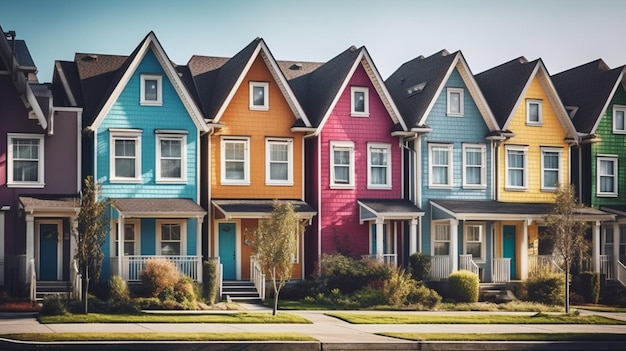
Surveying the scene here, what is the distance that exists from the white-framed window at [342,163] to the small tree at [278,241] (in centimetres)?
1037

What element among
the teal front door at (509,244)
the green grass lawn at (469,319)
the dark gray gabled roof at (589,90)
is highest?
the dark gray gabled roof at (589,90)

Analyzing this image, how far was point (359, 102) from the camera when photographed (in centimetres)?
4241

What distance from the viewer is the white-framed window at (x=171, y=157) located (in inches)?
1543

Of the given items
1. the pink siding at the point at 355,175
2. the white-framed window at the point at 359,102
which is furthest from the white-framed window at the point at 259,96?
the white-framed window at the point at 359,102

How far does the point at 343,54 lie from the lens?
143ft

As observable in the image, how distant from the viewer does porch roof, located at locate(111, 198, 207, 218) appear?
37.2 m

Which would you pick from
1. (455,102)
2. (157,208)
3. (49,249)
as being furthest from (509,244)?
(49,249)

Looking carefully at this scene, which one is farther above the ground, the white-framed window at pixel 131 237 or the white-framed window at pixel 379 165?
the white-framed window at pixel 379 165

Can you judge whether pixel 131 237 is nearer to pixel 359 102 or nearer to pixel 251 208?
pixel 251 208

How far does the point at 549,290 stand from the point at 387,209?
7.09 m

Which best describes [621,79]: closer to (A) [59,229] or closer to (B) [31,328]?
(A) [59,229]

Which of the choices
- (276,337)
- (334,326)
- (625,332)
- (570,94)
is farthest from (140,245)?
(570,94)

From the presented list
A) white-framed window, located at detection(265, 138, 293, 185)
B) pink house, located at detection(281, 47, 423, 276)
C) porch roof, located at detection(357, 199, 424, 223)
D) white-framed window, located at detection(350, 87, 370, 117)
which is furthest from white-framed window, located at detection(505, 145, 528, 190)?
white-framed window, located at detection(265, 138, 293, 185)

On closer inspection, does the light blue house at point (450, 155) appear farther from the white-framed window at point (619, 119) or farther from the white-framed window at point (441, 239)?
the white-framed window at point (619, 119)
